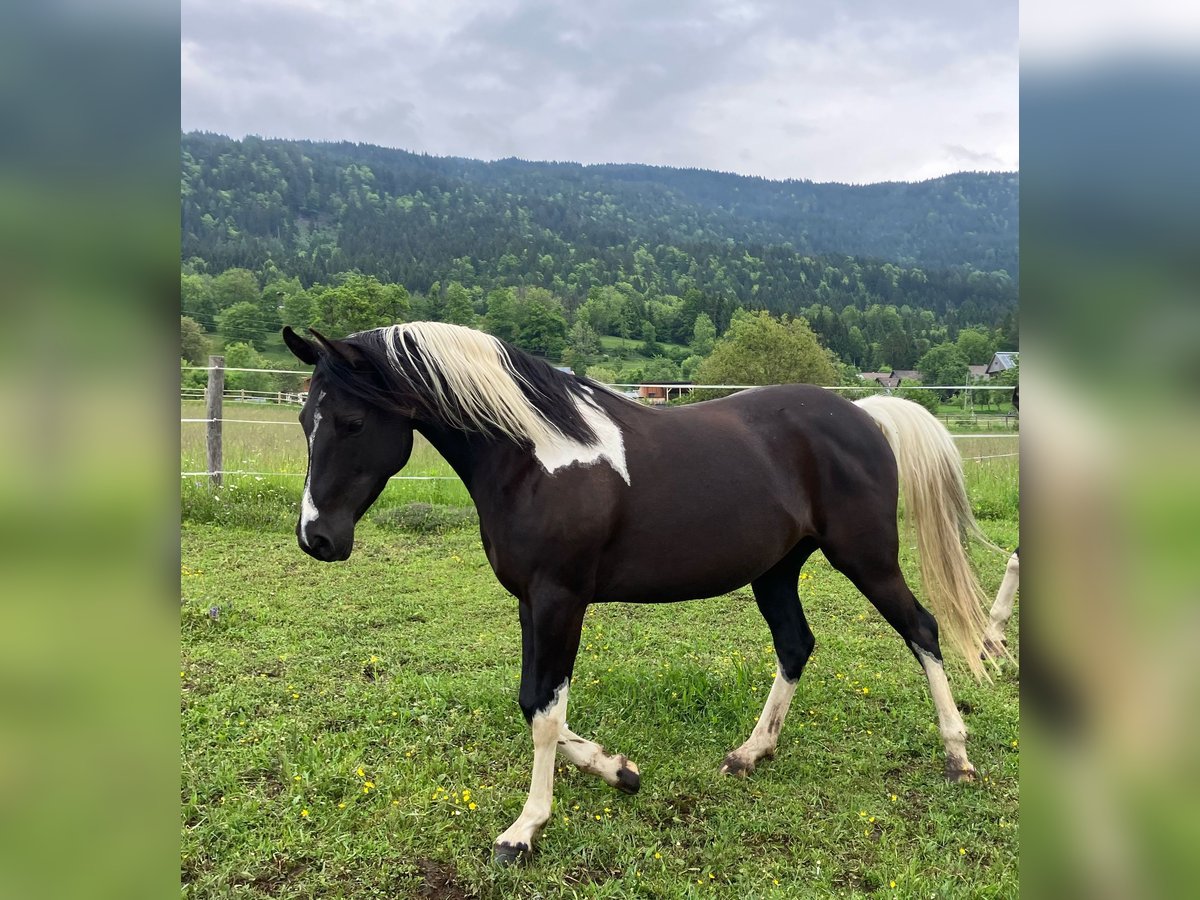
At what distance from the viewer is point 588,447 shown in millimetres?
2672

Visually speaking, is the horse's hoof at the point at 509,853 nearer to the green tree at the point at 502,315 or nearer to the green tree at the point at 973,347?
the green tree at the point at 502,315

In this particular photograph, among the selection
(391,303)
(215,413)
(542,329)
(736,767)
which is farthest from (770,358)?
(736,767)

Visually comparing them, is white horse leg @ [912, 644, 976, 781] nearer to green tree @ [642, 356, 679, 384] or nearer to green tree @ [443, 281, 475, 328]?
green tree @ [642, 356, 679, 384]

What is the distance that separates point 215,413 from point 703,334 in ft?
190

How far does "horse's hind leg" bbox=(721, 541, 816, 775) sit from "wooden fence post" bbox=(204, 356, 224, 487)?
7.16 meters

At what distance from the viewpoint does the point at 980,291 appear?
234ft

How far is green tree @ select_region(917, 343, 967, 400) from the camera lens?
4503 centimetres

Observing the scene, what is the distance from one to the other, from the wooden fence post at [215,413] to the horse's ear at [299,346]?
6.66 meters

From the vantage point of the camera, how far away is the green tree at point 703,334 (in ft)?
207

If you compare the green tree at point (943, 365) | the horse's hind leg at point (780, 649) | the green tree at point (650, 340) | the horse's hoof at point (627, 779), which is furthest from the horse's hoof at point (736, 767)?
the green tree at point (650, 340)
